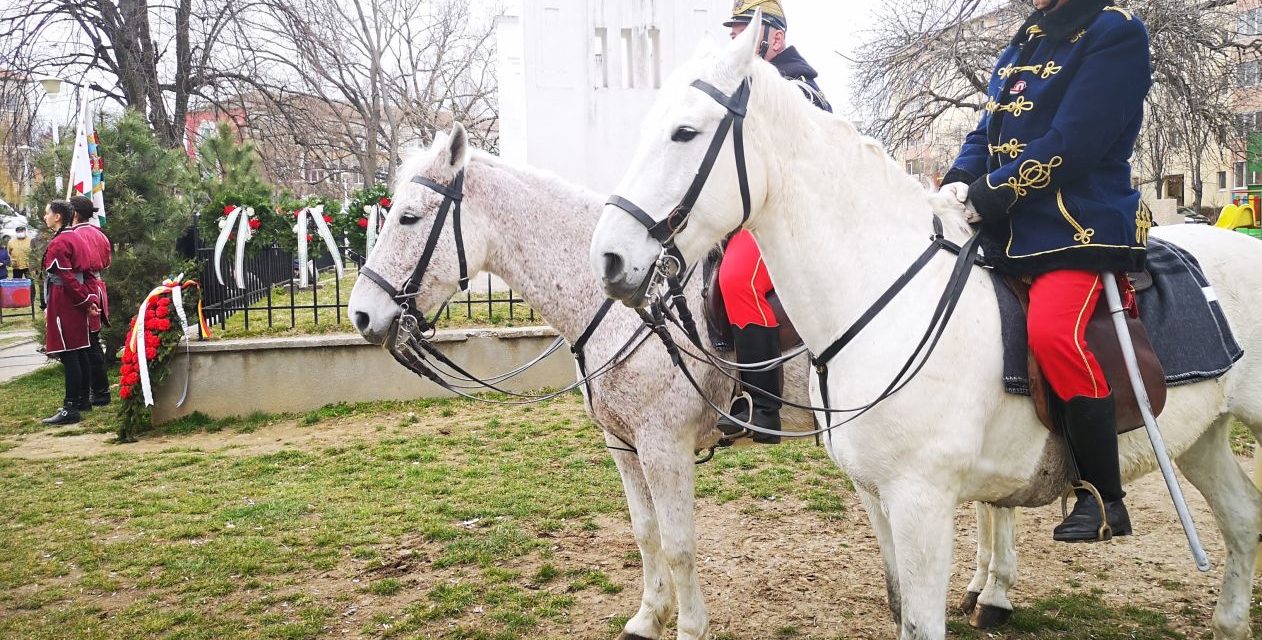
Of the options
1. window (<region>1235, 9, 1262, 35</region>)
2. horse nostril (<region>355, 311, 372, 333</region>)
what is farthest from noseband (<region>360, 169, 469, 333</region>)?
window (<region>1235, 9, 1262, 35</region>)

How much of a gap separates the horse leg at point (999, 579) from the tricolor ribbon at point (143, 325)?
24.8 ft

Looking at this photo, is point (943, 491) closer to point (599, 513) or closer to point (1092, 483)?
point (1092, 483)

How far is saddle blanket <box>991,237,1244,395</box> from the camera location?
9.12ft

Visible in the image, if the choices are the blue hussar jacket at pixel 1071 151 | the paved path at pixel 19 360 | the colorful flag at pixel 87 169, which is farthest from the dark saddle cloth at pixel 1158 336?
the paved path at pixel 19 360

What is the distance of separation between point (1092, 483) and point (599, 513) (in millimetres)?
3740

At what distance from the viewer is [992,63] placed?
14102mm

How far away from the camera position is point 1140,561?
15.5 ft

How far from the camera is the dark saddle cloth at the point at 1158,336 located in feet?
8.35

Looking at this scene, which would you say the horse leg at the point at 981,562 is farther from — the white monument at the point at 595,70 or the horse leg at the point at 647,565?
the white monument at the point at 595,70

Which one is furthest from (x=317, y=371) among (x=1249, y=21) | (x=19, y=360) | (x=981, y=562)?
(x=1249, y=21)

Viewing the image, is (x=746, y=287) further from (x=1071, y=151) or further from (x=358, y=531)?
(x=358, y=531)

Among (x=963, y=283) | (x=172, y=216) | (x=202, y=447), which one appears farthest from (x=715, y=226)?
(x=172, y=216)

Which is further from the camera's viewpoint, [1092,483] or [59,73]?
[59,73]

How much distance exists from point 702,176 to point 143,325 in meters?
7.94
